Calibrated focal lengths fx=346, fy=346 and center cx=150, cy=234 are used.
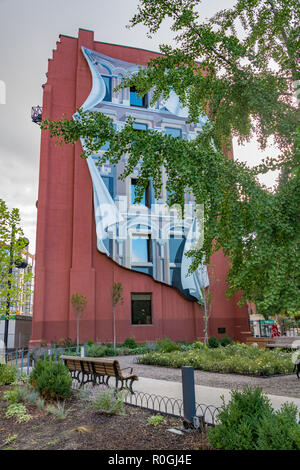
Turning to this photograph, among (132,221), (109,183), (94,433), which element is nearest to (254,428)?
(94,433)

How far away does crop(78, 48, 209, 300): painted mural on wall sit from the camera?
2205cm

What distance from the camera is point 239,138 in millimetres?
9586

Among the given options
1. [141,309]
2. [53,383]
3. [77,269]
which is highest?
[77,269]

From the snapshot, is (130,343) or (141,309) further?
(141,309)

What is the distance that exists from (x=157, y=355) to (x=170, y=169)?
34.2 feet

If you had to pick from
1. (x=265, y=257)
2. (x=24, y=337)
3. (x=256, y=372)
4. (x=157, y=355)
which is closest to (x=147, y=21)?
(x=265, y=257)

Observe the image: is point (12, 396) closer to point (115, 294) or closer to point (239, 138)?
point (239, 138)

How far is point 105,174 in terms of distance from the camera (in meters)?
22.6

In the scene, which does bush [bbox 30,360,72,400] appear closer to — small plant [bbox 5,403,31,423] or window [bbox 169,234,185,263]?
small plant [bbox 5,403,31,423]

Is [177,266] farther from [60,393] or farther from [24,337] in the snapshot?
[60,393]

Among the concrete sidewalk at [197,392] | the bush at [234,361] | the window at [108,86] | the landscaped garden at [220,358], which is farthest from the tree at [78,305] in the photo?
the window at [108,86]

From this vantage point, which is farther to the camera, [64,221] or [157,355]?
[64,221]

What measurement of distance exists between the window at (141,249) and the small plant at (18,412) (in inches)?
619

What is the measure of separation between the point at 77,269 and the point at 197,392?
14.1m
